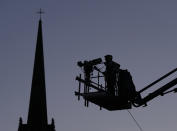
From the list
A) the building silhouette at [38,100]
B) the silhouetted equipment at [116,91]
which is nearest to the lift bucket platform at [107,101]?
the silhouetted equipment at [116,91]

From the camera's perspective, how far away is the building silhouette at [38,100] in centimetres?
5588

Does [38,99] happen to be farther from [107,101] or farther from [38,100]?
[107,101]

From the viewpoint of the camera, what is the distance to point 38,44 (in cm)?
6041

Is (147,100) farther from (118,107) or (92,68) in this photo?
(92,68)

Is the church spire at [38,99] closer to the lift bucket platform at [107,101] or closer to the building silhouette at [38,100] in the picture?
the building silhouette at [38,100]

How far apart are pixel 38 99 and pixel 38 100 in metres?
0.17

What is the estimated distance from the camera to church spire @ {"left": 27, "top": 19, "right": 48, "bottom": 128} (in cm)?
5581

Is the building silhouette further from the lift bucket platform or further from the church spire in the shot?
the lift bucket platform

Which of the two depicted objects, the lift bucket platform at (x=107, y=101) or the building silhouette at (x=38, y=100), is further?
the building silhouette at (x=38, y=100)

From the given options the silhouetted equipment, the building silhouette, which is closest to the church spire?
the building silhouette

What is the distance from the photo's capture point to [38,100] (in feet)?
185

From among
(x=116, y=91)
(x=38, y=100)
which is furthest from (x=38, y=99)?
(x=116, y=91)

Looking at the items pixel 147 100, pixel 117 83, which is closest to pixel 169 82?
pixel 147 100

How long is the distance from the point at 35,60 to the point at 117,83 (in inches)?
2043
